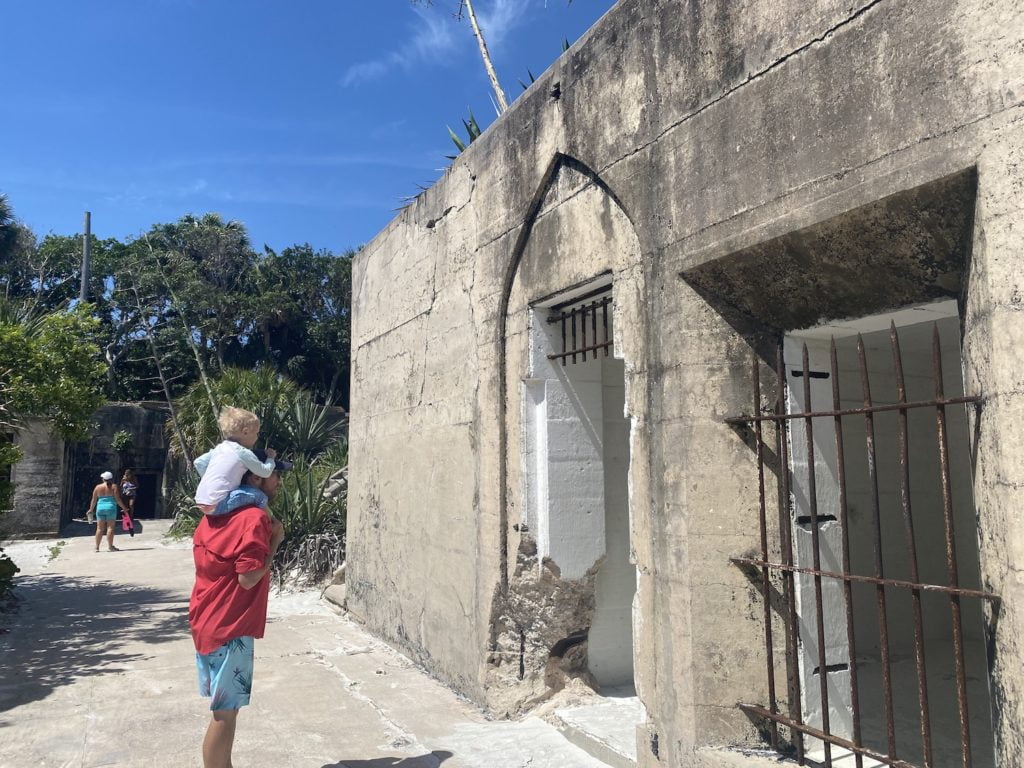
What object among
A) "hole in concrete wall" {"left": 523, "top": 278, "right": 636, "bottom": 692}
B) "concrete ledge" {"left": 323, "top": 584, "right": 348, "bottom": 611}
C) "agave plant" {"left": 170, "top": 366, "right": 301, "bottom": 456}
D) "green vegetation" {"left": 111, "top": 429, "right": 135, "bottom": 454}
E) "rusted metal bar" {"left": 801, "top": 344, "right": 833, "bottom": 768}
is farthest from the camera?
"green vegetation" {"left": 111, "top": 429, "right": 135, "bottom": 454}

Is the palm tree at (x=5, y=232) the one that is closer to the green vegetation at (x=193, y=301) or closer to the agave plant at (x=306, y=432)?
the green vegetation at (x=193, y=301)

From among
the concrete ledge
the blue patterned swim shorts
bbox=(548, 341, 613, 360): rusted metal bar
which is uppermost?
bbox=(548, 341, 613, 360): rusted metal bar

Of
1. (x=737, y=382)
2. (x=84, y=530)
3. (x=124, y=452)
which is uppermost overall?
(x=124, y=452)

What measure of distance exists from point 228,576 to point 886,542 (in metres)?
4.43

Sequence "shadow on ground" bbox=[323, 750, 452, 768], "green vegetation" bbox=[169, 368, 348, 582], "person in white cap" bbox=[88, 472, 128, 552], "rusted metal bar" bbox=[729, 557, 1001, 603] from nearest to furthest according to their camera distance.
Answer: "rusted metal bar" bbox=[729, 557, 1001, 603] < "shadow on ground" bbox=[323, 750, 452, 768] < "green vegetation" bbox=[169, 368, 348, 582] < "person in white cap" bbox=[88, 472, 128, 552]

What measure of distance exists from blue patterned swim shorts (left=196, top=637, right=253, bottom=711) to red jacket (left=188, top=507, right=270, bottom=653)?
47mm

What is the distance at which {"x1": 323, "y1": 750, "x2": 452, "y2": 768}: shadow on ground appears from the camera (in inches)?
154

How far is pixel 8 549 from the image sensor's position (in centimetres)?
1349

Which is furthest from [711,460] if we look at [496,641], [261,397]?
[261,397]

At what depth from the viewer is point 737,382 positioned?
3354 mm

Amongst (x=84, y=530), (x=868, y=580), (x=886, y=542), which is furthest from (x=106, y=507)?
(x=868, y=580)

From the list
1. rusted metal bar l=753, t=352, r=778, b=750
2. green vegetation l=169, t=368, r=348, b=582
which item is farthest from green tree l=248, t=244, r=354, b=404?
rusted metal bar l=753, t=352, r=778, b=750

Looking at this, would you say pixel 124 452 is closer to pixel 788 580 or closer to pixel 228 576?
pixel 228 576

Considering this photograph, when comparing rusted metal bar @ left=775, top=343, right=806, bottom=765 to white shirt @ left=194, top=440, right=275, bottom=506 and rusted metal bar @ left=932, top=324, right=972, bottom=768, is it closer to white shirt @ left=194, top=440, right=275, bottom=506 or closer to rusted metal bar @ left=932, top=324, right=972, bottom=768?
rusted metal bar @ left=932, top=324, right=972, bottom=768
